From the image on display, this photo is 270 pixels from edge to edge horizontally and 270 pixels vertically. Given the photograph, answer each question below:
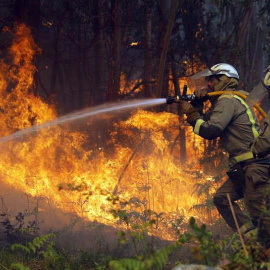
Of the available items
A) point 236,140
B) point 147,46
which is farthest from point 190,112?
point 147,46

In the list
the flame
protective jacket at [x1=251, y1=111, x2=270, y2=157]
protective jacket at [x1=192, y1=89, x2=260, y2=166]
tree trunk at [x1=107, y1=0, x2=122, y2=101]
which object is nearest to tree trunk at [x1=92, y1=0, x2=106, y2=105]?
tree trunk at [x1=107, y1=0, x2=122, y2=101]

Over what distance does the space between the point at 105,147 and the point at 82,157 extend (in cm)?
105

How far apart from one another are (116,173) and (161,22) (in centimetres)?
443

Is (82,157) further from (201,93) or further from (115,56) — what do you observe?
(201,93)

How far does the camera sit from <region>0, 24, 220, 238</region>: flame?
801 cm

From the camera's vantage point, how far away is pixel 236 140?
17.4 ft

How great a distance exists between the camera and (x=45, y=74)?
13383 mm

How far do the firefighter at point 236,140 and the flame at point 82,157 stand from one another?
7.22 feet

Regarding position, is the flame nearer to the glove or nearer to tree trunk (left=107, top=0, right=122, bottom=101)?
Answer: tree trunk (left=107, top=0, right=122, bottom=101)

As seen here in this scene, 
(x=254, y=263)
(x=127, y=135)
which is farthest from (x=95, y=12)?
(x=254, y=263)

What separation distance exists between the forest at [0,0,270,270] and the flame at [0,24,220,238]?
0.03 m

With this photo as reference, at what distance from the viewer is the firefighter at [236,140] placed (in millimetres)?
5125

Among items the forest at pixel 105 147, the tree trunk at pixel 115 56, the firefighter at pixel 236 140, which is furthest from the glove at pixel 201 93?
the tree trunk at pixel 115 56

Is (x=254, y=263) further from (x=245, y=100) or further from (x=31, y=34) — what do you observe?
(x=31, y=34)
